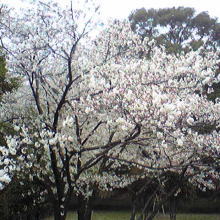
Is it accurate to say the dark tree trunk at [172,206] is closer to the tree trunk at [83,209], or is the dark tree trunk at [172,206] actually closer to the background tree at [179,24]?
the tree trunk at [83,209]

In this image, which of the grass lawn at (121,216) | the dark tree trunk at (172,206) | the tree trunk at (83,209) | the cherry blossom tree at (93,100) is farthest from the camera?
the grass lawn at (121,216)

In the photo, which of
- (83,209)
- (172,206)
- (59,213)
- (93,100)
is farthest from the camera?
(172,206)

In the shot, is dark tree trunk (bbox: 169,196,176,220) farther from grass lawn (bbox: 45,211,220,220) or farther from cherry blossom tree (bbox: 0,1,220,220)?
cherry blossom tree (bbox: 0,1,220,220)

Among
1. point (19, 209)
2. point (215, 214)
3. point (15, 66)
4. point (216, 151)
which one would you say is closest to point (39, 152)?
Answer: point (15, 66)

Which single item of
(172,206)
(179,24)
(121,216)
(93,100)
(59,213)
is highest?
(179,24)

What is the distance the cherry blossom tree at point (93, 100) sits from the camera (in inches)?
207

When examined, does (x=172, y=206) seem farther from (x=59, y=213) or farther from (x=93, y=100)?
(x=93, y=100)

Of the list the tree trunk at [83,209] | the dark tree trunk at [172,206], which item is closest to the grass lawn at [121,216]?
the dark tree trunk at [172,206]

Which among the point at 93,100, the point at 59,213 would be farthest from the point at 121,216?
the point at 93,100

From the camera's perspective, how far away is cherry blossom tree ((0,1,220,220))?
17.2 ft

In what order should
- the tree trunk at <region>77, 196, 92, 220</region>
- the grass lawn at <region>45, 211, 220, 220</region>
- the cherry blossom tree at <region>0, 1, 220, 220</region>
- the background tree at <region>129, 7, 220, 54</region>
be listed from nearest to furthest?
the cherry blossom tree at <region>0, 1, 220, 220</region> < the tree trunk at <region>77, 196, 92, 220</region> < the grass lawn at <region>45, 211, 220, 220</region> < the background tree at <region>129, 7, 220, 54</region>

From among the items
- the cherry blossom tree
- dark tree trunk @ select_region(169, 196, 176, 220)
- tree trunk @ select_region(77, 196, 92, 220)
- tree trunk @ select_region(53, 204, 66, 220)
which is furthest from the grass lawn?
tree trunk @ select_region(53, 204, 66, 220)

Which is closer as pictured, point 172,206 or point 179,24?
point 172,206

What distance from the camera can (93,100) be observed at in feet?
17.6
